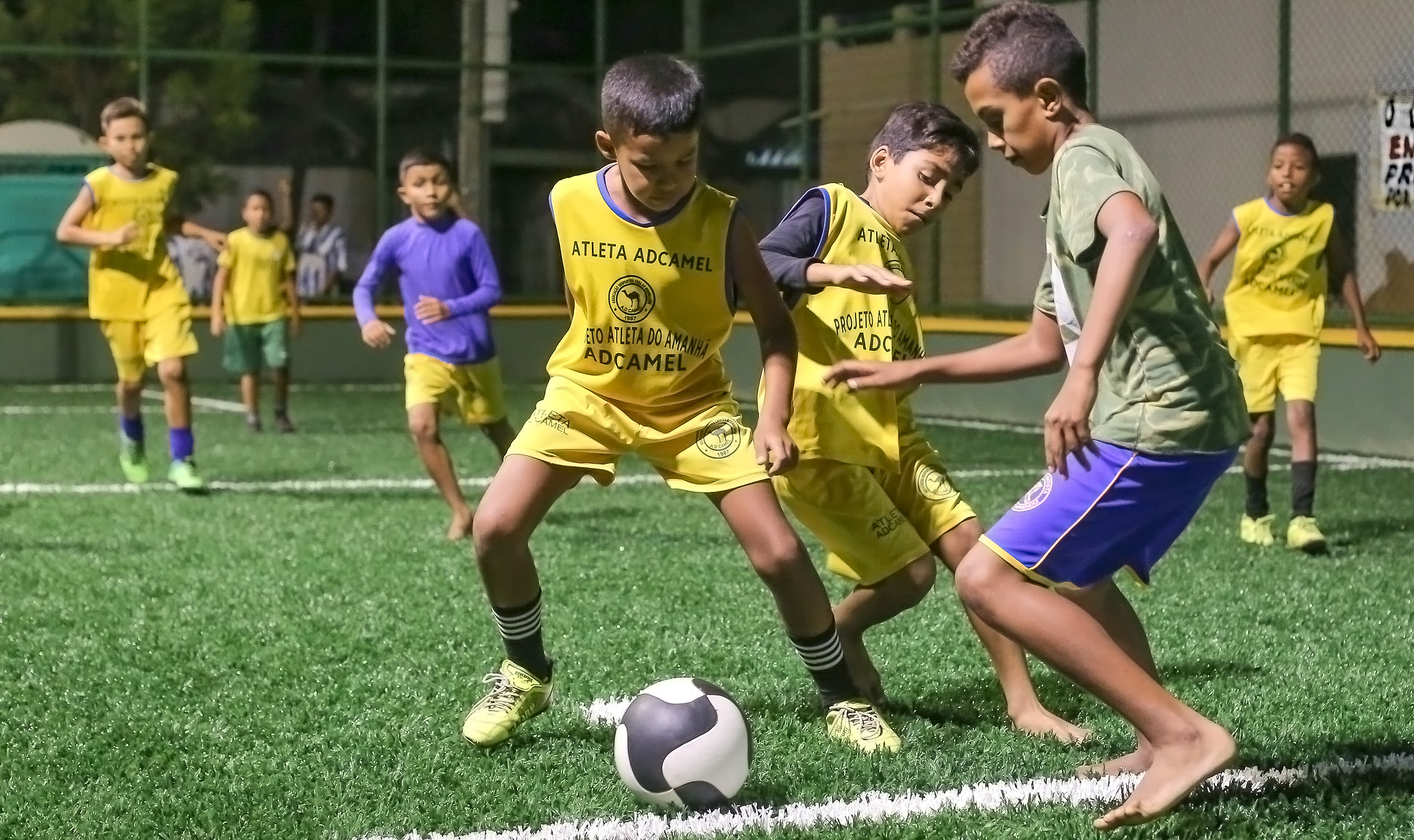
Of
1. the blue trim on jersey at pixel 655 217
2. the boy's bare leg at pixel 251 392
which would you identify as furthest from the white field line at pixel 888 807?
the boy's bare leg at pixel 251 392

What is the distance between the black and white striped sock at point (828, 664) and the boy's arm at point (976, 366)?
0.79 m

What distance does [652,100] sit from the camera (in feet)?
13.2

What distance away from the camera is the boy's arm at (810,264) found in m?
3.94

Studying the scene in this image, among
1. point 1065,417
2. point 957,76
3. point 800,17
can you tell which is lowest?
point 1065,417

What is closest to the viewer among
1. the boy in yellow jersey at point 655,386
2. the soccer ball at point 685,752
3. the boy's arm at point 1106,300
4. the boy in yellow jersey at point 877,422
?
the boy's arm at point 1106,300

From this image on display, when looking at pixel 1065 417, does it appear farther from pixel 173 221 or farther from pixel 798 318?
pixel 173 221

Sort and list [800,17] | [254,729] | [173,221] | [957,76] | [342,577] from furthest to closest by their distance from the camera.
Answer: [800,17] → [173,221] → [342,577] → [254,729] → [957,76]

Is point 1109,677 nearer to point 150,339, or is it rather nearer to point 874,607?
point 874,607

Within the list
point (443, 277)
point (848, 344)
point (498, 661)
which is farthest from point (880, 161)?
point (443, 277)

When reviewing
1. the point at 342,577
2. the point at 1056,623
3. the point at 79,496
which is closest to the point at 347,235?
the point at 79,496

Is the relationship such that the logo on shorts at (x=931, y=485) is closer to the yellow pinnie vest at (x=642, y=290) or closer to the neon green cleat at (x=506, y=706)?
the yellow pinnie vest at (x=642, y=290)

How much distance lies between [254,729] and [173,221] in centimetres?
701

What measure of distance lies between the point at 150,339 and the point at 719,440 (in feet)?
20.1

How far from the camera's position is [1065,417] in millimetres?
3354
